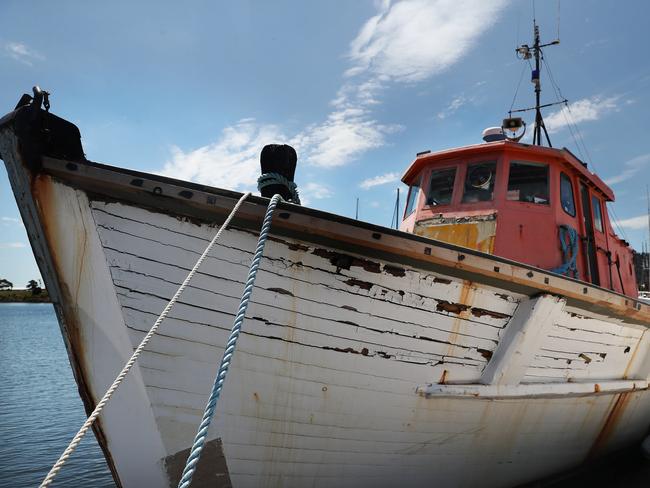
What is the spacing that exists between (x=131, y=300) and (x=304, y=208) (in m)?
1.26

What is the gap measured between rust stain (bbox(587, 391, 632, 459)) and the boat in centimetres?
190

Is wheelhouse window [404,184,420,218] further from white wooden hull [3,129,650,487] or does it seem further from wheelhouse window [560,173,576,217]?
white wooden hull [3,129,650,487]

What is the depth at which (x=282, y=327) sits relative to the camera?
2.87m

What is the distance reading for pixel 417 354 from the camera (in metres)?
3.18

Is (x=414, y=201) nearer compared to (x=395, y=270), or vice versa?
(x=395, y=270)

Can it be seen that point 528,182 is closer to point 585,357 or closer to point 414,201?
point 414,201

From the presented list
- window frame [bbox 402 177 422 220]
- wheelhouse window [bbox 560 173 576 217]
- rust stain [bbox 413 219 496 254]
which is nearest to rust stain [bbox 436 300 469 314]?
rust stain [bbox 413 219 496 254]

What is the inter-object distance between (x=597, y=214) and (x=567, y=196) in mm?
1028

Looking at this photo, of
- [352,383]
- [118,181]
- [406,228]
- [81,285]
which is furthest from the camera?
Answer: [406,228]

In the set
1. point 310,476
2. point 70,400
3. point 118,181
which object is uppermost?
point 118,181

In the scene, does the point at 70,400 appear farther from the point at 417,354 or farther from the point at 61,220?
the point at 417,354

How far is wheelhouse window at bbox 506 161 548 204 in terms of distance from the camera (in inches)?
193

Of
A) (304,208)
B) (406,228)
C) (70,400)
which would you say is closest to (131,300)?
(304,208)

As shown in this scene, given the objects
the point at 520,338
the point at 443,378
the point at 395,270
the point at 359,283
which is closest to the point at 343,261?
the point at 359,283
